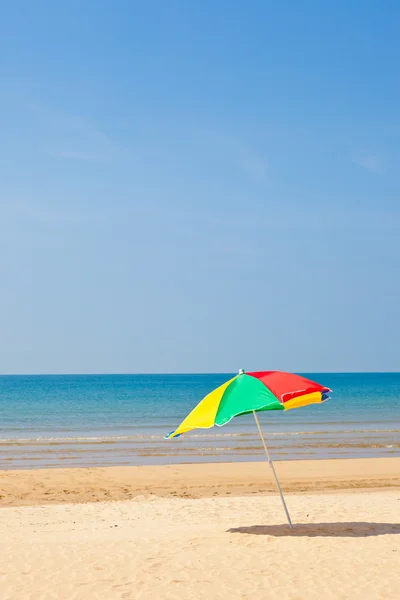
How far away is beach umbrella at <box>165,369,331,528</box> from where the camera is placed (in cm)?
934

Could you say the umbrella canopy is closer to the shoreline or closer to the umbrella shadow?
the umbrella shadow

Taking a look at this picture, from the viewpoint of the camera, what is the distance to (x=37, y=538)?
1103 centimetres

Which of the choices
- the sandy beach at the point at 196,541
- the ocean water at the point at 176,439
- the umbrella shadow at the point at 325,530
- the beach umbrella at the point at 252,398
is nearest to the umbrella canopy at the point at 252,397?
the beach umbrella at the point at 252,398

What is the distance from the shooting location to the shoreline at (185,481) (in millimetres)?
16812

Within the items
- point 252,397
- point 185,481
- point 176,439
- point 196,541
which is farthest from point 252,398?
point 176,439

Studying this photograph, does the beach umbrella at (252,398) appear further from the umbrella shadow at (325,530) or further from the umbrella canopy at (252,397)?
the umbrella shadow at (325,530)

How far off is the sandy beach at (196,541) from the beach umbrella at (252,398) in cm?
138

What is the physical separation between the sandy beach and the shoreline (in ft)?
0.26

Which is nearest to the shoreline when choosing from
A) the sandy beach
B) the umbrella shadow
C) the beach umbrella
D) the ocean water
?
the sandy beach

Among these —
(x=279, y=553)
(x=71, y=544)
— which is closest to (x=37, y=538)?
(x=71, y=544)

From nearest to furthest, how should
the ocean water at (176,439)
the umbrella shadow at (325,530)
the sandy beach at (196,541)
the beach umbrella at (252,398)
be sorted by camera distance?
1. the sandy beach at (196,541)
2. the beach umbrella at (252,398)
3. the umbrella shadow at (325,530)
4. the ocean water at (176,439)

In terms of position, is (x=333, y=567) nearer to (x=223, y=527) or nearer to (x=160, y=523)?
(x=223, y=527)

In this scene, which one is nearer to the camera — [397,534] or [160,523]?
[397,534]

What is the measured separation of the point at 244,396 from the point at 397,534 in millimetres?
3290
